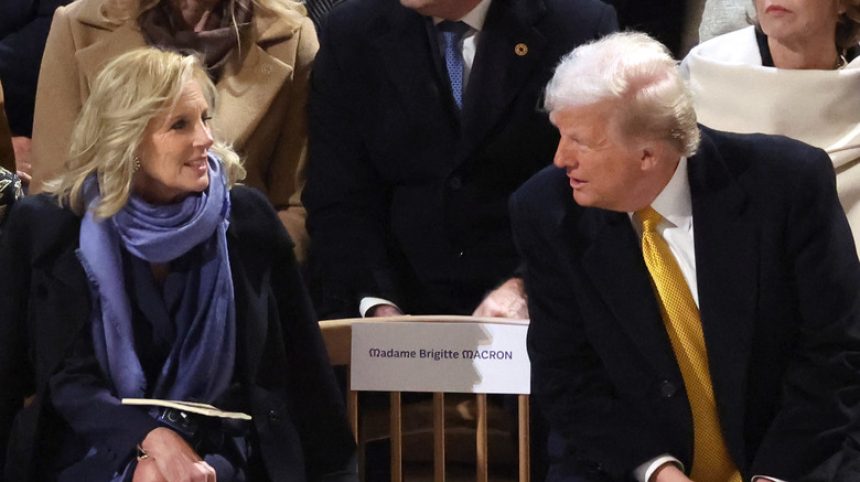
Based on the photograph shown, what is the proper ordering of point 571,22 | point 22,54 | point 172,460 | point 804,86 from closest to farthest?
point 172,460
point 804,86
point 571,22
point 22,54

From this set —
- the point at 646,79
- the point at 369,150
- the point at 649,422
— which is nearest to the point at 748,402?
the point at 649,422

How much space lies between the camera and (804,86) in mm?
3686

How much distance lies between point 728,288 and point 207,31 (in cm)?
142

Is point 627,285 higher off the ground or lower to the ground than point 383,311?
higher

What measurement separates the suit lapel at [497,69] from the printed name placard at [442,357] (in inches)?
21.5

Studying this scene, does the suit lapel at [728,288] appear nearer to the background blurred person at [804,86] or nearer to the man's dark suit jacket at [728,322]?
the man's dark suit jacket at [728,322]

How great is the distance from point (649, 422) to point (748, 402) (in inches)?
7.5

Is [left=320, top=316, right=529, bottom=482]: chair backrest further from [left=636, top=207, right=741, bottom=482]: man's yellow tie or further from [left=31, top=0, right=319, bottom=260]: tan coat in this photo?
[left=31, top=0, right=319, bottom=260]: tan coat

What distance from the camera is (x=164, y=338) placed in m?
3.30

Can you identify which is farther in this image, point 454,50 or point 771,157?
point 454,50

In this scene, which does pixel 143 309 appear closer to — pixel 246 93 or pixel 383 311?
pixel 383 311

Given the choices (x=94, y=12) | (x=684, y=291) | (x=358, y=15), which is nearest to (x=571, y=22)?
(x=358, y=15)

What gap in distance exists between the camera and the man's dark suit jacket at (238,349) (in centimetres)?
326

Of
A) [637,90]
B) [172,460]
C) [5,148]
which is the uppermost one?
[637,90]
